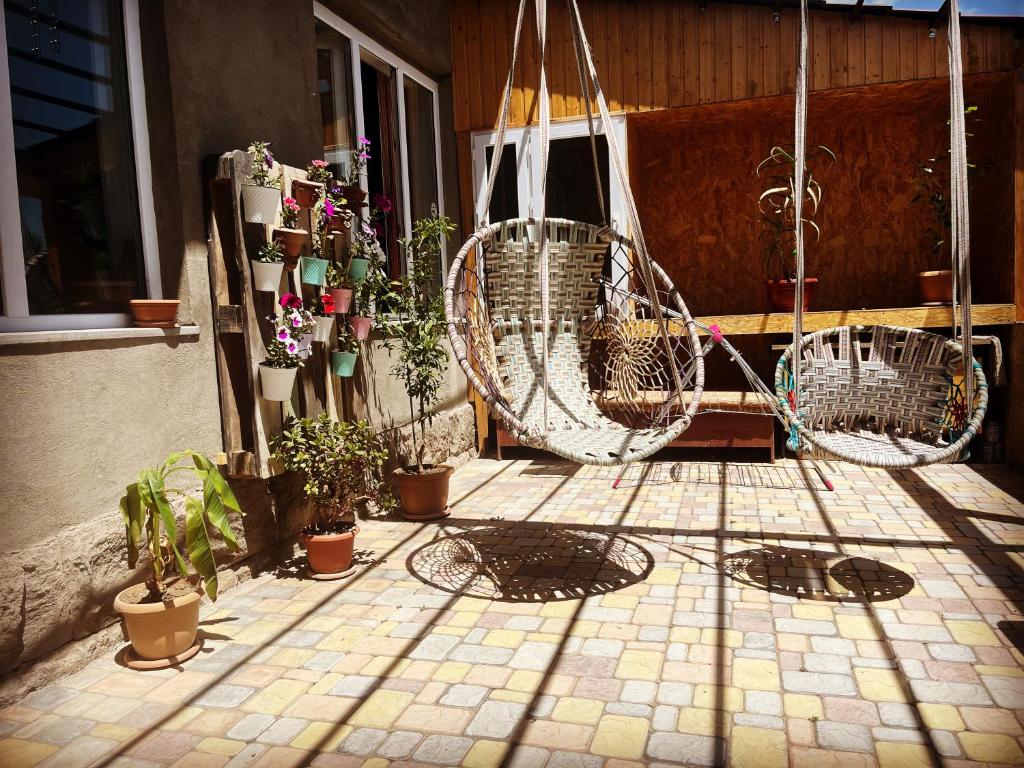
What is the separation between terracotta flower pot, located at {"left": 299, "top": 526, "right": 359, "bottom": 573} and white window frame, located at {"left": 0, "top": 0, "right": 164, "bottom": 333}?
1.13 metres

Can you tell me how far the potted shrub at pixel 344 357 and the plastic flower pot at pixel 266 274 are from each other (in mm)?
564

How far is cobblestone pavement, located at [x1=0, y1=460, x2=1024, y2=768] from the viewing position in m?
1.86

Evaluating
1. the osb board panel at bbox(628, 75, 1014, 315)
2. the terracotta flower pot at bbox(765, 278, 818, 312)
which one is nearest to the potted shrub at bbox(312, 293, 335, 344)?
the osb board panel at bbox(628, 75, 1014, 315)

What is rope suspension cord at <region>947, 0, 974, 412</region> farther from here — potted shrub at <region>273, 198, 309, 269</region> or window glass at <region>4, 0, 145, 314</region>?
window glass at <region>4, 0, 145, 314</region>

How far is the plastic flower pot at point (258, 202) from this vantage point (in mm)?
2867

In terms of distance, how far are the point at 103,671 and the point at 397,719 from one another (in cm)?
104

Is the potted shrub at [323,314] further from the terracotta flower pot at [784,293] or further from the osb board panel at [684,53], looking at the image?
the terracotta flower pot at [784,293]

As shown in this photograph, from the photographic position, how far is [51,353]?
89.0 inches

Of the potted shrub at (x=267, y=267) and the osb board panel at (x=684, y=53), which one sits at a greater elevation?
the osb board panel at (x=684, y=53)

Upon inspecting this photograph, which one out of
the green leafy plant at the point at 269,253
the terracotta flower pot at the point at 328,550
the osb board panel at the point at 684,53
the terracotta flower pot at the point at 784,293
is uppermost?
the osb board panel at the point at 684,53

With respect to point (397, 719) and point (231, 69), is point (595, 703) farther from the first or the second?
point (231, 69)

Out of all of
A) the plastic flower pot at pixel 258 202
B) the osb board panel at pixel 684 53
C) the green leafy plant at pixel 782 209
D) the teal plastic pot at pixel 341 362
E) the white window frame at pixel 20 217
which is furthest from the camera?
the green leafy plant at pixel 782 209

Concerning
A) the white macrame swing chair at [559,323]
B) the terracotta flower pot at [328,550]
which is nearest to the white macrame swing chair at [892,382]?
the white macrame swing chair at [559,323]

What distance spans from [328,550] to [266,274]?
117cm
